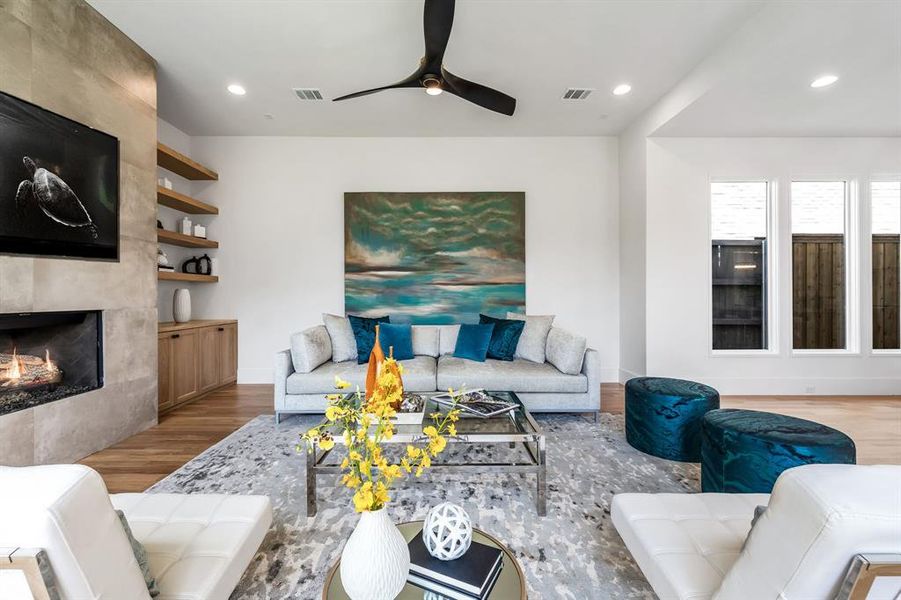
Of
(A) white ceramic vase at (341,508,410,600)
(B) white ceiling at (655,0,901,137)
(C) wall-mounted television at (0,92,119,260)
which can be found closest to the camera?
(A) white ceramic vase at (341,508,410,600)

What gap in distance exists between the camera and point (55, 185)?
97.1 inches

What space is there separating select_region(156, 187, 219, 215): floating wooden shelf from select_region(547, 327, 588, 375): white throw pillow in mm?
4047

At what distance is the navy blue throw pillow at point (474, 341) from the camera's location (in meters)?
3.73

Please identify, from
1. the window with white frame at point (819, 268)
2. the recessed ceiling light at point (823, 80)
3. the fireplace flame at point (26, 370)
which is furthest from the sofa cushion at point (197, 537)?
the window with white frame at point (819, 268)

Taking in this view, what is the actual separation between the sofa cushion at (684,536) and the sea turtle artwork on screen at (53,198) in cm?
367

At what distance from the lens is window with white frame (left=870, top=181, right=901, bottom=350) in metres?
4.11

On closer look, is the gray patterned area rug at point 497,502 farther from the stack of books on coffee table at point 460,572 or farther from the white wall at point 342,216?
the white wall at point 342,216

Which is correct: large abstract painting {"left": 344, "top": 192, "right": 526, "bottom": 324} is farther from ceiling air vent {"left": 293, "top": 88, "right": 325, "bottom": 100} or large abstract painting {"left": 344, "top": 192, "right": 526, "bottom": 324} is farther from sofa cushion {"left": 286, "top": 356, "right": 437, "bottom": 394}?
sofa cushion {"left": 286, "top": 356, "right": 437, "bottom": 394}

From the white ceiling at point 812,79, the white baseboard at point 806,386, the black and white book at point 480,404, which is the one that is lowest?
the white baseboard at point 806,386

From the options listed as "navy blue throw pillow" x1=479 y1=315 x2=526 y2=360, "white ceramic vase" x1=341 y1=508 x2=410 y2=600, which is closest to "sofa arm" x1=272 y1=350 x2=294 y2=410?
"navy blue throw pillow" x1=479 y1=315 x2=526 y2=360

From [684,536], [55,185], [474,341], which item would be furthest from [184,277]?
[684,536]

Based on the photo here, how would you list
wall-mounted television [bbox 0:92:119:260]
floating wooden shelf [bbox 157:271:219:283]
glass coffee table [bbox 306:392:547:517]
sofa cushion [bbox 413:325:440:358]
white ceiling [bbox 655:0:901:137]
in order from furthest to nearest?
sofa cushion [bbox 413:325:440:358], floating wooden shelf [bbox 157:271:219:283], white ceiling [bbox 655:0:901:137], wall-mounted television [bbox 0:92:119:260], glass coffee table [bbox 306:392:547:517]

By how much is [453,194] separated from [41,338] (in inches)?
152

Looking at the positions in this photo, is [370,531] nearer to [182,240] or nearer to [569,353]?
[569,353]
